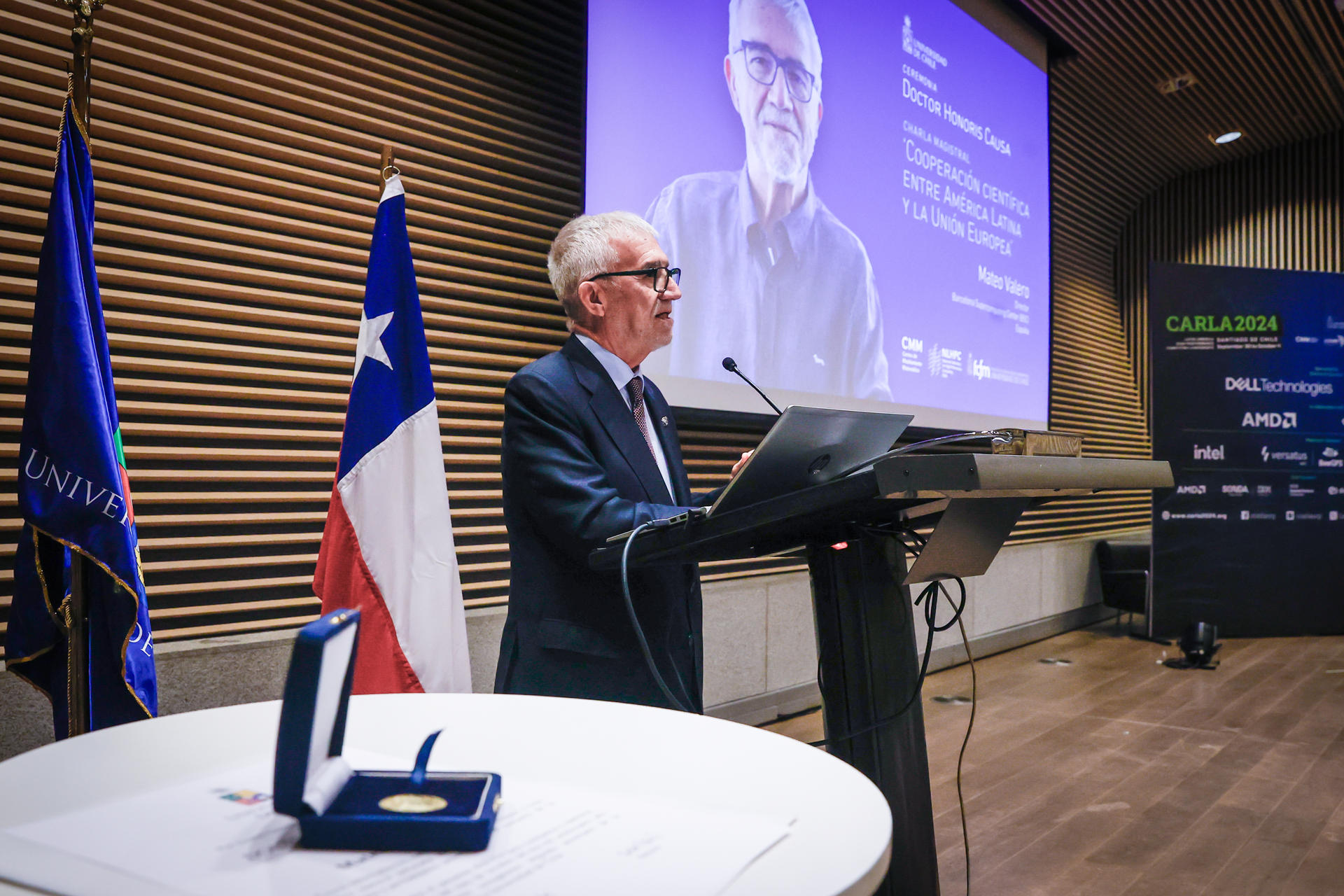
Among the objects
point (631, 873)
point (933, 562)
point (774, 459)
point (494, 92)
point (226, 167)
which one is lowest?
point (631, 873)

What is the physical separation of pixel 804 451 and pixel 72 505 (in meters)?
1.32

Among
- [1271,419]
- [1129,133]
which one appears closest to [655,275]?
[1271,419]

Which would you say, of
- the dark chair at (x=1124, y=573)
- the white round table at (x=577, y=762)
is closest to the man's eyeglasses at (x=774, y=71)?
Answer: the white round table at (x=577, y=762)

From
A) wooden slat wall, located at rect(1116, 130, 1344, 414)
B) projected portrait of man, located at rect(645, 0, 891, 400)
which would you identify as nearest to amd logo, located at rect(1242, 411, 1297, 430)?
wooden slat wall, located at rect(1116, 130, 1344, 414)

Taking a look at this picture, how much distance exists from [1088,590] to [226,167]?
250 inches

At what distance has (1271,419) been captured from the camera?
616 centimetres

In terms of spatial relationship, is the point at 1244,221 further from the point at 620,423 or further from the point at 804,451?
the point at 804,451

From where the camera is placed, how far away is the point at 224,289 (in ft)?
8.24

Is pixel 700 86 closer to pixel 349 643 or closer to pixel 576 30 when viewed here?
pixel 576 30

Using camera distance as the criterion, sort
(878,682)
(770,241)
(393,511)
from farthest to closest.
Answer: (770,241), (393,511), (878,682)

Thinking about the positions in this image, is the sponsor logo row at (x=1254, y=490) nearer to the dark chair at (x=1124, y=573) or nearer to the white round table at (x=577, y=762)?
the dark chair at (x=1124, y=573)

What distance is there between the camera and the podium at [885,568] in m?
1.16

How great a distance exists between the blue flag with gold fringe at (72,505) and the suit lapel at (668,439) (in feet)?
3.35

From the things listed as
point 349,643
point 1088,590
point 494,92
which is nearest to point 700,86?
point 494,92
